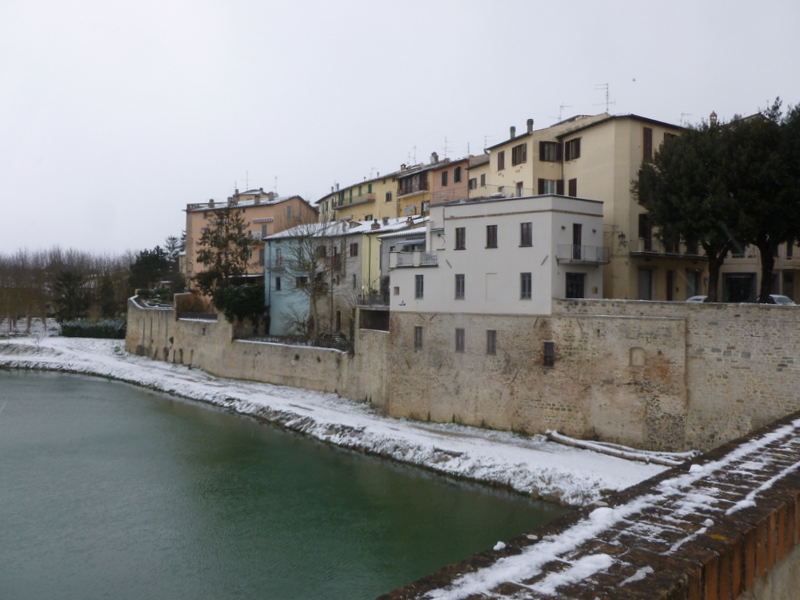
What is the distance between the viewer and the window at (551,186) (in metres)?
28.9

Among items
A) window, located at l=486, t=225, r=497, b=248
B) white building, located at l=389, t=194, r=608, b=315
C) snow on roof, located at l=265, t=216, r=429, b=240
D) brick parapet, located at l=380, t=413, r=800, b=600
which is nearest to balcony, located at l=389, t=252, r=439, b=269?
white building, located at l=389, t=194, r=608, b=315

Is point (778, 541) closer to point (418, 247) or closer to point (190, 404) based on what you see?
point (418, 247)

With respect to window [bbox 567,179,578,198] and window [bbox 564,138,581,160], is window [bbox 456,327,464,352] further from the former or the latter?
window [bbox 564,138,581,160]

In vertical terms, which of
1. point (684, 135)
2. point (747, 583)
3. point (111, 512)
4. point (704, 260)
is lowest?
point (111, 512)

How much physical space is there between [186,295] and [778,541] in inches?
1815

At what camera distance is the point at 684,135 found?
22141 mm

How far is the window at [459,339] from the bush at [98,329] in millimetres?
39343

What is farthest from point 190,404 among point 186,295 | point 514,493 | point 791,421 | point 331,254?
point 791,421

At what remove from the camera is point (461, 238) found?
24.5m

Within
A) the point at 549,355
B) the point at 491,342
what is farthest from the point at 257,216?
the point at 549,355

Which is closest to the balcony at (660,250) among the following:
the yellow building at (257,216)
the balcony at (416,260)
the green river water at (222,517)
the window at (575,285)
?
the window at (575,285)

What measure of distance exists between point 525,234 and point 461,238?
9.25 feet

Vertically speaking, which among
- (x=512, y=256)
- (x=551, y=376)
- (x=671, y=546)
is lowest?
(x=551, y=376)

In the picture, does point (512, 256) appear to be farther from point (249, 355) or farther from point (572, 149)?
point (249, 355)
